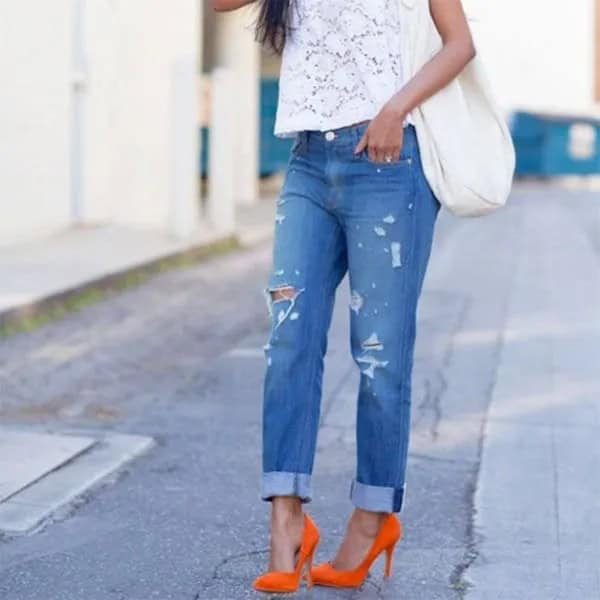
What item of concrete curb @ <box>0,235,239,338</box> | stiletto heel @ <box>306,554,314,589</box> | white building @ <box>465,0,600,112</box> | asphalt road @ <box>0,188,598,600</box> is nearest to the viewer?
stiletto heel @ <box>306,554,314,589</box>

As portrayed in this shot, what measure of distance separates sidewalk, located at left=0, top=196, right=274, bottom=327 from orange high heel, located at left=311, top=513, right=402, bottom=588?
14.6 ft

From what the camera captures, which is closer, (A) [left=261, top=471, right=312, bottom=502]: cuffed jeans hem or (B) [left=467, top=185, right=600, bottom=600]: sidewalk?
(A) [left=261, top=471, right=312, bottom=502]: cuffed jeans hem

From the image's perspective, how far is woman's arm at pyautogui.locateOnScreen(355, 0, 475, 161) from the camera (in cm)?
341

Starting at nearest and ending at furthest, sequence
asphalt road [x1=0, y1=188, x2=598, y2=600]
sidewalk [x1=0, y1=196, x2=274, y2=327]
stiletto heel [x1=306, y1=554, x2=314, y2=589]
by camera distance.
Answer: stiletto heel [x1=306, y1=554, x2=314, y2=589] < asphalt road [x1=0, y1=188, x2=598, y2=600] < sidewalk [x1=0, y1=196, x2=274, y2=327]

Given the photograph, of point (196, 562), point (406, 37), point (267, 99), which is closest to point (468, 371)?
point (196, 562)

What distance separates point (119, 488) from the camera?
4.68 meters

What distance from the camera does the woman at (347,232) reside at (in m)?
3.47

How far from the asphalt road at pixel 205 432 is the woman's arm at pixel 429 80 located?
3.51ft

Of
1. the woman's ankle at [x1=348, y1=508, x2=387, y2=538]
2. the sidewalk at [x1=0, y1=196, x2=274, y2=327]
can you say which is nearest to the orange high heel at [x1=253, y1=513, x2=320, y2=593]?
the woman's ankle at [x1=348, y1=508, x2=387, y2=538]

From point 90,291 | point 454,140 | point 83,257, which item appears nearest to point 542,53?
point 83,257

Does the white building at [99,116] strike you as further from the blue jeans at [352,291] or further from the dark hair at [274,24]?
the blue jeans at [352,291]

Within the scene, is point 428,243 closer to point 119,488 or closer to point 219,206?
point 119,488

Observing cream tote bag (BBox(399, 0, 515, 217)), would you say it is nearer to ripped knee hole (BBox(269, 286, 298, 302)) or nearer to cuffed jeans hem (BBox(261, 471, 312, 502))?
ripped knee hole (BBox(269, 286, 298, 302))

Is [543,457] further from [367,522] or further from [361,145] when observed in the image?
[361,145]
